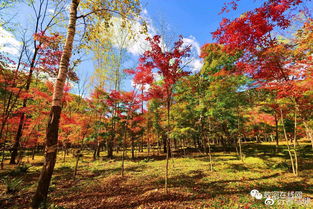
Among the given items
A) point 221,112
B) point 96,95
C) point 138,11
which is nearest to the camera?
point 138,11

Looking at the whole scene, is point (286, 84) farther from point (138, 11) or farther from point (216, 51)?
point (216, 51)

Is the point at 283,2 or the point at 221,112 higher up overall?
the point at 283,2

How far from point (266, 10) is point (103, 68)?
13.4 meters

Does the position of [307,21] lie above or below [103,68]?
below

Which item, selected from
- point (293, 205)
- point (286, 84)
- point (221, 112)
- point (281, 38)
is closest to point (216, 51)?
point (221, 112)

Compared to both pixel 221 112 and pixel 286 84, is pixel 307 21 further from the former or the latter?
pixel 221 112

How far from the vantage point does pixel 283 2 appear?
4.77 meters

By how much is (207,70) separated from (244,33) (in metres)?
8.98

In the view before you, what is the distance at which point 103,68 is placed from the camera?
13.9 m

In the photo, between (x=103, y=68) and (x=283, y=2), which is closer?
(x=283, y=2)

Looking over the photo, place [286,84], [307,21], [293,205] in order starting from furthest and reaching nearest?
[286,84] → [307,21] → [293,205]

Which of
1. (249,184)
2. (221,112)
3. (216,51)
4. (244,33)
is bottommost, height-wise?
(249,184)

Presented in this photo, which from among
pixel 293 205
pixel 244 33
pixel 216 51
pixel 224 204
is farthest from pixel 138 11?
pixel 216 51

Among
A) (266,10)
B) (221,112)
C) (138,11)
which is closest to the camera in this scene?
(138,11)
